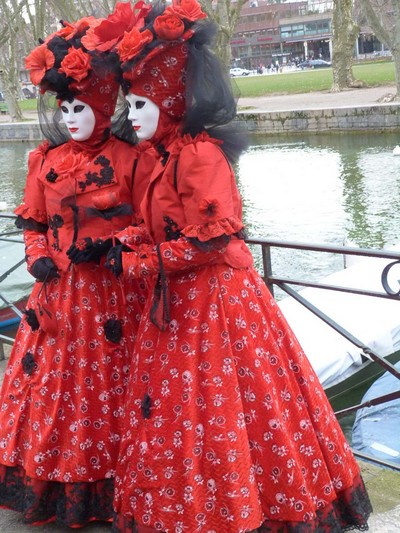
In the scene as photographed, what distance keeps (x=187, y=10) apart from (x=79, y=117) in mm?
481

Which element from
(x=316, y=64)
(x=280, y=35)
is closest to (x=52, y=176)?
(x=316, y=64)

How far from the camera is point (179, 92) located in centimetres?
225

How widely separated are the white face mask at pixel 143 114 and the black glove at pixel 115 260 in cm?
33

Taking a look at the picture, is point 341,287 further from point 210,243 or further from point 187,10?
point 187,10

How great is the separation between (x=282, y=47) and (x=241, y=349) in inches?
2826

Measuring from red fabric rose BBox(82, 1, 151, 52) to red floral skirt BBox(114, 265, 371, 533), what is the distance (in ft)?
2.36

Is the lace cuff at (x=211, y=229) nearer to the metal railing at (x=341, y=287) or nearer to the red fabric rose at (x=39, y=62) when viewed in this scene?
the metal railing at (x=341, y=287)

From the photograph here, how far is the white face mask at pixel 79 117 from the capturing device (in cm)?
245

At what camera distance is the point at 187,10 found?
2.20m

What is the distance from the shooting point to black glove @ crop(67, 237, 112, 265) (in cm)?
235

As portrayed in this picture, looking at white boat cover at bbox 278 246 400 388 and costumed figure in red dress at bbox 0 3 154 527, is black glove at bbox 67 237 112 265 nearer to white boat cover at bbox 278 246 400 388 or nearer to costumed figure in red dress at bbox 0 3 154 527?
costumed figure in red dress at bbox 0 3 154 527

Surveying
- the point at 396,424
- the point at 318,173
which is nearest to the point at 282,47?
the point at 318,173

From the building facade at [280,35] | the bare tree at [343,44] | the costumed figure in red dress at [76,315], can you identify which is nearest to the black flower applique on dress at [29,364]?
the costumed figure in red dress at [76,315]

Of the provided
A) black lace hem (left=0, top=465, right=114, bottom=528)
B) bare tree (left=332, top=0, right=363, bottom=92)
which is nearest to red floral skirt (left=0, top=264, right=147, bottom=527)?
black lace hem (left=0, top=465, right=114, bottom=528)
